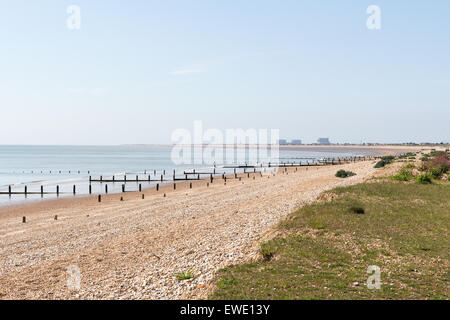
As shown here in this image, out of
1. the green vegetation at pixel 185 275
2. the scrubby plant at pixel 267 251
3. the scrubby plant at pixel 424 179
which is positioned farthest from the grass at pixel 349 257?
the scrubby plant at pixel 424 179

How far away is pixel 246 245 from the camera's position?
44.6 ft

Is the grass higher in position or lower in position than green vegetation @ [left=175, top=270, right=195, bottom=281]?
higher

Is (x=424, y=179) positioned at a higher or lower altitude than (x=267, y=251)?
higher

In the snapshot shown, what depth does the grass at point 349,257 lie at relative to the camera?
28.9 ft

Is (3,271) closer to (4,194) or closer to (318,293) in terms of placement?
(318,293)

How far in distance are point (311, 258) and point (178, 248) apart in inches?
222

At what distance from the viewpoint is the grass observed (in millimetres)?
8812

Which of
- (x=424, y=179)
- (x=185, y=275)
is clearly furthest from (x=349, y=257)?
(x=424, y=179)

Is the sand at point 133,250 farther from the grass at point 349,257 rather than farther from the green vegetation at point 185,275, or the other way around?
the grass at point 349,257

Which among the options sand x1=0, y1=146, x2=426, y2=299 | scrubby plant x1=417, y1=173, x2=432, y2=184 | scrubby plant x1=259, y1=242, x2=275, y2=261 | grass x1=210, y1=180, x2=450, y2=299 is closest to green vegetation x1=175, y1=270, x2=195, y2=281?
sand x1=0, y1=146, x2=426, y2=299

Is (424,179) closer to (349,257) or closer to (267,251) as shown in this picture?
(349,257)

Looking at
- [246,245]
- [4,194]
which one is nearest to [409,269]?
[246,245]

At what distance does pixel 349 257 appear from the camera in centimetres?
1127

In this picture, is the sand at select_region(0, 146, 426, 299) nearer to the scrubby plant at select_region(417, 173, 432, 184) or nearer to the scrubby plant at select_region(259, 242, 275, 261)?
the scrubby plant at select_region(259, 242, 275, 261)
